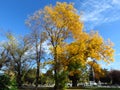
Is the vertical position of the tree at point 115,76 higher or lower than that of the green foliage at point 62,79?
higher

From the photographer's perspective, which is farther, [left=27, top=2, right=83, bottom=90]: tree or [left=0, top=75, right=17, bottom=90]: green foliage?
[left=27, top=2, right=83, bottom=90]: tree

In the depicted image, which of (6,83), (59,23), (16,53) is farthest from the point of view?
(16,53)

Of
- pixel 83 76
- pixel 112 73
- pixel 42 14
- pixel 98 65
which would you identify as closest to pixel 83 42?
pixel 98 65

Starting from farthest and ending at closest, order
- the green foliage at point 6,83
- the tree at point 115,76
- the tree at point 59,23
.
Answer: the tree at point 115,76 < the tree at point 59,23 < the green foliage at point 6,83

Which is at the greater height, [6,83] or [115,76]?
[115,76]

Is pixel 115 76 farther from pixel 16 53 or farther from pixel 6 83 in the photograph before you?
pixel 6 83

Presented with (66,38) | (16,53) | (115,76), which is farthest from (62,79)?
(115,76)

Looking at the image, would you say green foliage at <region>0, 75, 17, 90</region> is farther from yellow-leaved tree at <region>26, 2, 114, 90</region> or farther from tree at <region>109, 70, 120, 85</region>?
tree at <region>109, 70, 120, 85</region>

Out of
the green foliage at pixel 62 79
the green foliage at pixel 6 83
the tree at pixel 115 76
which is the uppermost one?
the tree at pixel 115 76

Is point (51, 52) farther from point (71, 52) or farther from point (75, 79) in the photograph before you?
point (75, 79)

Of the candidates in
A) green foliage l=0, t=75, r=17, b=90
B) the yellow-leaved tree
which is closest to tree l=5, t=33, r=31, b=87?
the yellow-leaved tree

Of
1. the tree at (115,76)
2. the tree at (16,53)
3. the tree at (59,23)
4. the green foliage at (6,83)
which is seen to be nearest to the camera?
the green foliage at (6,83)

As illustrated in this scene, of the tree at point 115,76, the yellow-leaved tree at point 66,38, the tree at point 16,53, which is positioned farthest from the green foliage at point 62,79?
the tree at point 115,76

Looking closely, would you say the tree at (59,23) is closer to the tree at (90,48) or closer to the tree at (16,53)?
the tree at (90,48)
